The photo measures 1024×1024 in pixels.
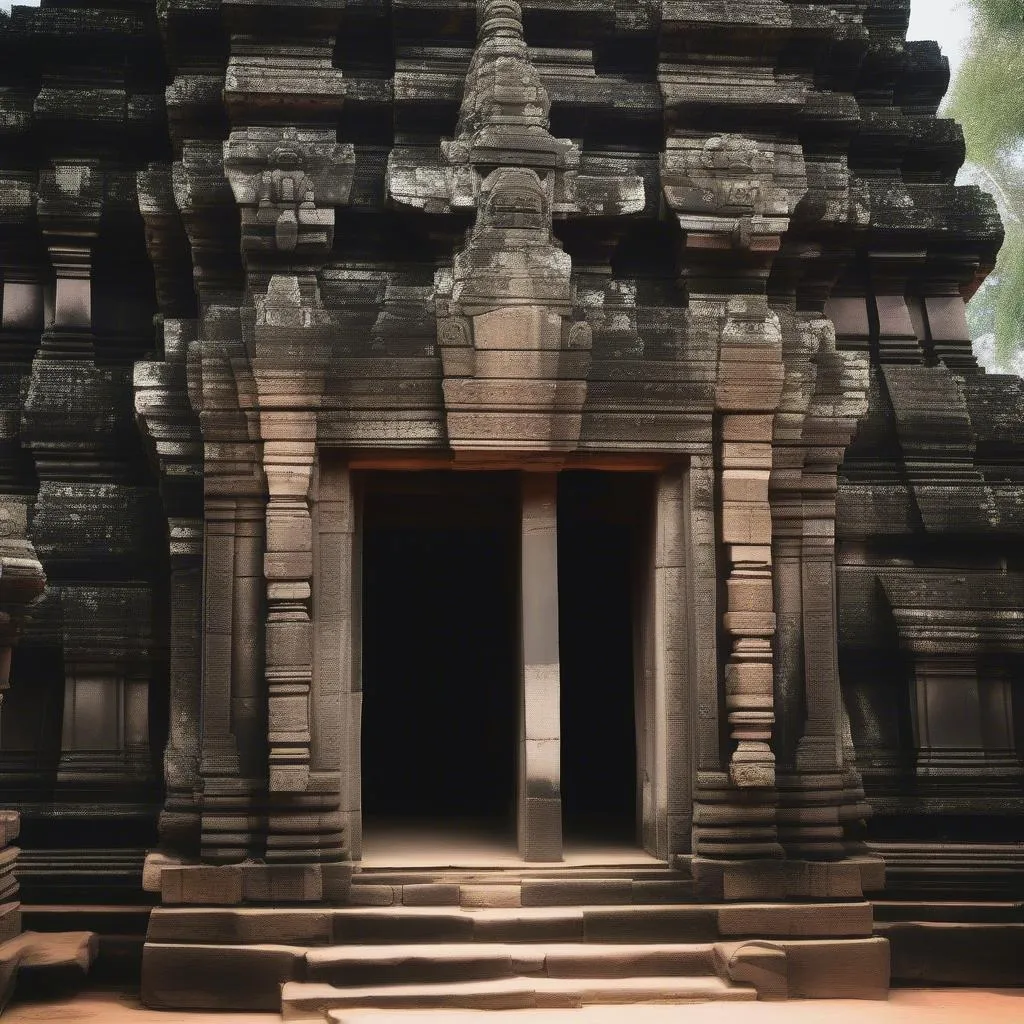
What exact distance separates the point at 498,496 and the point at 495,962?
3186 millimetres

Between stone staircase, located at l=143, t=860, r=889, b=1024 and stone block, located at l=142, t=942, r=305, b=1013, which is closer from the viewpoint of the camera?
stone staircase, located at l=143, t=860, r=889, b=1024

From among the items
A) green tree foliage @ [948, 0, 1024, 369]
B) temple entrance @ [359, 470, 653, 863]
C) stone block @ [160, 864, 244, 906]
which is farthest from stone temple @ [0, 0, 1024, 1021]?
green tree foliage @ [948, 0, 1024, 369]

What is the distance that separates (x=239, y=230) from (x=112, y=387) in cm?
167

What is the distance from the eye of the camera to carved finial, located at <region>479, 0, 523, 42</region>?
8008mm

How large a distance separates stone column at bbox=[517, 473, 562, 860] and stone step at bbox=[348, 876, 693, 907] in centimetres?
26

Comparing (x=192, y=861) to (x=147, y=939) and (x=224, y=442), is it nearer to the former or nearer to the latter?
(x=147, y=939)

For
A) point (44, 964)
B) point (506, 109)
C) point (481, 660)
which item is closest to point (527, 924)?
point (44, 964)

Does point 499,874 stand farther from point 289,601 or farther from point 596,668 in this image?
point 596,668

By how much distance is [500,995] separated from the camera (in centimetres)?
674

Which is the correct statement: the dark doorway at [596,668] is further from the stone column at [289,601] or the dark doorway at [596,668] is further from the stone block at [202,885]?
the stone block at [202,885]

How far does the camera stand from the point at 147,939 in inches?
282

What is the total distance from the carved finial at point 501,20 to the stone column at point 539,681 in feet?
8.38

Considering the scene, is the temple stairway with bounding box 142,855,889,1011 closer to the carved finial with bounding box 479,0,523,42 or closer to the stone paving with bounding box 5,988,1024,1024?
the stone paving with bounding box 5,988,1024,1024

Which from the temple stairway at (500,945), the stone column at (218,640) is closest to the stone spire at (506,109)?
the stone column at (218,640)
